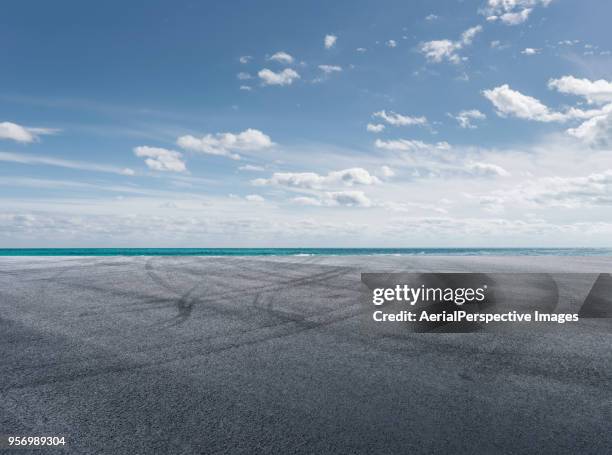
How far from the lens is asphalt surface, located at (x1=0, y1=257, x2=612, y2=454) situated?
9.71 ft

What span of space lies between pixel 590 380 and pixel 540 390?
0.76 meters

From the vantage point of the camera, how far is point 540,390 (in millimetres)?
3857

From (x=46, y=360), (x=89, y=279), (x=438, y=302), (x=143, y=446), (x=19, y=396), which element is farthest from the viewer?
(x=89, y=279)

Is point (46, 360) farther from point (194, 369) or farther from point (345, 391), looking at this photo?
point (345, 391)

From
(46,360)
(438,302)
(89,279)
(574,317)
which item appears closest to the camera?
(46,360)

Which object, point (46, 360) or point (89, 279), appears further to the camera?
point (89, 279)

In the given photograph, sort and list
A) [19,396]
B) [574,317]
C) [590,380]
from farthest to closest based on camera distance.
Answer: [574,317] < [590,380] < [19,396]

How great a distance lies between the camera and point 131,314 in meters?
7.25

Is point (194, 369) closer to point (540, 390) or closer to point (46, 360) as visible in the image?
point (46, 360)

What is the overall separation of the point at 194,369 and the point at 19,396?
1.63m

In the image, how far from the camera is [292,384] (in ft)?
13.0

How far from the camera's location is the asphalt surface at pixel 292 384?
2959mm

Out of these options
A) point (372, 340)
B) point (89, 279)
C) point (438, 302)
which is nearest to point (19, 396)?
point (372, 340)

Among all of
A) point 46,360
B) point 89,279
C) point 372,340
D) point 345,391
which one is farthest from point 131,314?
point 89,279
